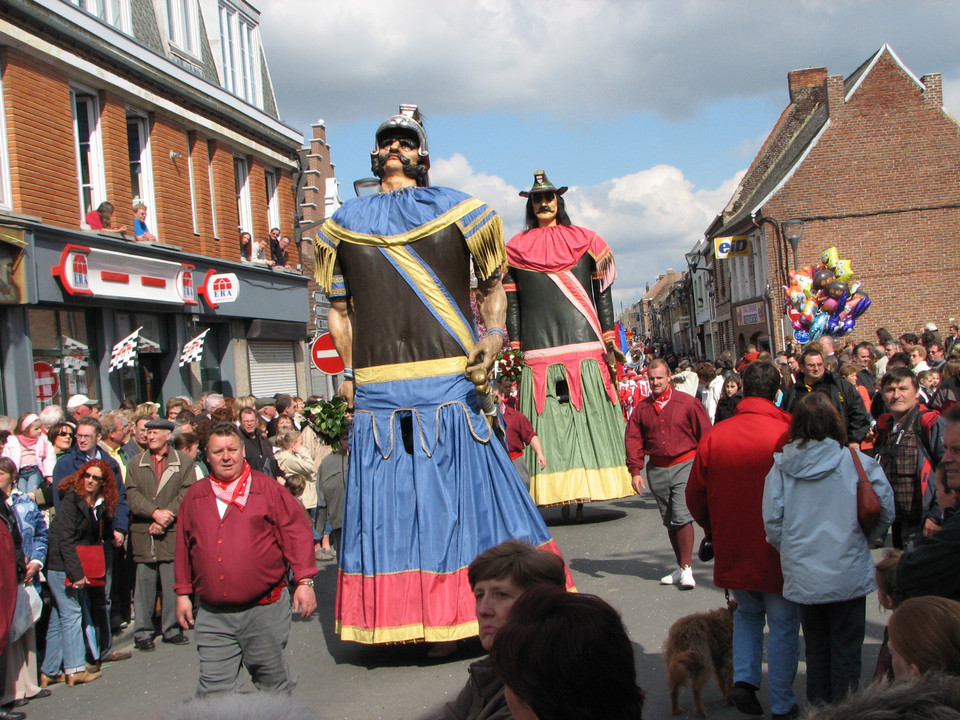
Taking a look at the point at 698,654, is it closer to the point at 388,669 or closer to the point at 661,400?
the point at 388,669

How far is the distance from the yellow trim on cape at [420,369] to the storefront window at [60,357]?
32.6 feet

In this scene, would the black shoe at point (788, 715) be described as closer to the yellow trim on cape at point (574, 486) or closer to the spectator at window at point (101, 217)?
the yellow trim on cape at point (574, 486)

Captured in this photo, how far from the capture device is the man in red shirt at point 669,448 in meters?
7.49

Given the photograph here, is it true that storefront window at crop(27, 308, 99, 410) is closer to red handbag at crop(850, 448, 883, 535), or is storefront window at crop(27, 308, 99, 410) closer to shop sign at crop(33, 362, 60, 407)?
shop sign at crop(33, 362, 60, 407)

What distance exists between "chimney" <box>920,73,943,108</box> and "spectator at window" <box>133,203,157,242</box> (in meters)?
26.4

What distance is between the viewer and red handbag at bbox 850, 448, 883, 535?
4.56 m

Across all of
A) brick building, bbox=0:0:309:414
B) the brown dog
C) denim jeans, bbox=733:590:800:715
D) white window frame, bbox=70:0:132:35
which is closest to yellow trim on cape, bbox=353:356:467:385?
the brown dog

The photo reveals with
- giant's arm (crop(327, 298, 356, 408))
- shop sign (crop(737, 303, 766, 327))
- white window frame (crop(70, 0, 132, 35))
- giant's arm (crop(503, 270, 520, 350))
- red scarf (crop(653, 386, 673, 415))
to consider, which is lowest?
red scarf (crop(653, 386, 673, 415))

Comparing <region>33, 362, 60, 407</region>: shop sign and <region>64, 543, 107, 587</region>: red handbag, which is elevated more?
<region>33, 362, 60, 407</region>: shop sign

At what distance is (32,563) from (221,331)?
48.9 feet

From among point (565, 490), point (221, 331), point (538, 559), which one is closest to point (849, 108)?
point (221, 331)

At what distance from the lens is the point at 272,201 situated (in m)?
24.4

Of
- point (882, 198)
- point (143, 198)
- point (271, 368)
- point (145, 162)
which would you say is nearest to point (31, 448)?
point (143, 198)

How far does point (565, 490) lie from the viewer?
10156 millimetres
